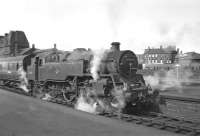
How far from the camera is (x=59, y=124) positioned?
8000 mm

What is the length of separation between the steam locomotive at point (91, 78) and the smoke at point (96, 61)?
88mm

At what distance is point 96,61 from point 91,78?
960mm

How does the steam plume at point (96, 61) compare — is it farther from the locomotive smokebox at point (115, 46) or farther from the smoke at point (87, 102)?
the smoke at point (87, 102)

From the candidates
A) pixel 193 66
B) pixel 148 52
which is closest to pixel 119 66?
pixel 193 66

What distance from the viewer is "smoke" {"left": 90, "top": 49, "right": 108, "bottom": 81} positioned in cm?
1169

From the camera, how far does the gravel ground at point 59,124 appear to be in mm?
7082

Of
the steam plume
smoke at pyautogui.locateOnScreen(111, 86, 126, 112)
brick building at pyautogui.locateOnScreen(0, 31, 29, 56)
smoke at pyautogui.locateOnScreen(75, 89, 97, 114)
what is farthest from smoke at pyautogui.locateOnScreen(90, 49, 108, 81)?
brick building at pyautogui.locateOnScreen(0, 31, 29, 56)

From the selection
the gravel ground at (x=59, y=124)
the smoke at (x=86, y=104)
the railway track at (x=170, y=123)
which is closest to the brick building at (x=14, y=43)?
the smoke at (x=86, y=104)

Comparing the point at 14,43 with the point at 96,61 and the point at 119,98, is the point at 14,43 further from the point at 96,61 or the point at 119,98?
the point at 119,98

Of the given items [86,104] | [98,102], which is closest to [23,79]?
[86,104]

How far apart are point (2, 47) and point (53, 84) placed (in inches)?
1265

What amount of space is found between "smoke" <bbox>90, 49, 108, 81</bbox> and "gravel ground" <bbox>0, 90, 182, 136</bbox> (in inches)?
95.4

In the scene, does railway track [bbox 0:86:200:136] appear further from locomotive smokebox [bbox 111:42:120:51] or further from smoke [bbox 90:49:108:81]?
locomotive smokebox [bbox 111:42:120:51]

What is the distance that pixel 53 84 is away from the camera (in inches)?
574
